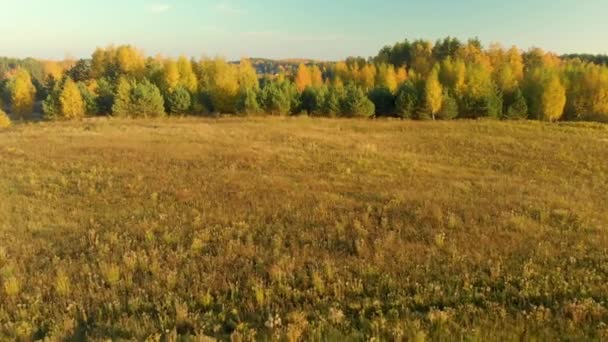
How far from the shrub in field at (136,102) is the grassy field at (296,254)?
37915mm

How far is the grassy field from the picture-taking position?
201 inches

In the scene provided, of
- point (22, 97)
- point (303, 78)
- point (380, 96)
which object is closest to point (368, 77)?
point (303, 78)

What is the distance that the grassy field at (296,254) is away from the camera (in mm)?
5117

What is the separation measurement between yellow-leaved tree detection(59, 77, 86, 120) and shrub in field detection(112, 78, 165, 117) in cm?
681

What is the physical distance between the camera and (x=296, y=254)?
25.4 ft

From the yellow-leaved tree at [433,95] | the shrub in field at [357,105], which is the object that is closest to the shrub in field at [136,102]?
the shrub in field at [357,105]

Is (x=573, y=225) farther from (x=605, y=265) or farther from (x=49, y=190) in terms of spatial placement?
(x=49, y=190)

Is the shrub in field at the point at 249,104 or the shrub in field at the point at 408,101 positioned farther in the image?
the shrub in field at the point at 249,104

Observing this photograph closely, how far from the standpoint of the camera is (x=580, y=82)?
175 ft

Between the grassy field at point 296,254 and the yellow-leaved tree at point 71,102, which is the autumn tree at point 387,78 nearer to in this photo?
the yellow-leaved tree at point 71,102

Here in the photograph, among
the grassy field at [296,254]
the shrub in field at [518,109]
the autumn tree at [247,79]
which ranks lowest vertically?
the grassy field at [296,254]

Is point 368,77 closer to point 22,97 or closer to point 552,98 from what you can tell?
point 552,98

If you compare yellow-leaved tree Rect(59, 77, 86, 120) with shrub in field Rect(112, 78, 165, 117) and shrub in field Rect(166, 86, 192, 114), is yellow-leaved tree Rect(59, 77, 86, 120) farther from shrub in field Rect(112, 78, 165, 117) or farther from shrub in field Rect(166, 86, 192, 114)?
shrub in field Rect(166, 86, 192, 114)

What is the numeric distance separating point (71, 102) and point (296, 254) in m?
60.6
